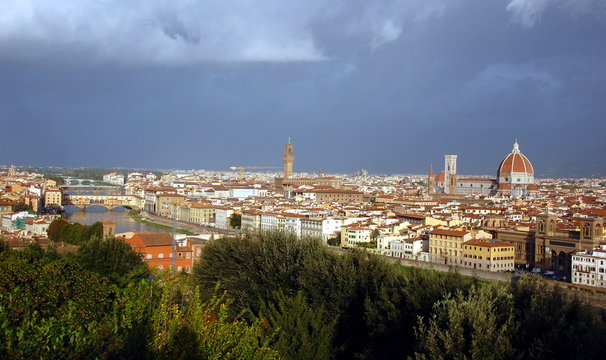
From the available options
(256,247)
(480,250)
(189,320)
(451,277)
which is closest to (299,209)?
(480,250)

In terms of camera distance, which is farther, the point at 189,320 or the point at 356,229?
the point at 356,229

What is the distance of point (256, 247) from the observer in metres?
12.3

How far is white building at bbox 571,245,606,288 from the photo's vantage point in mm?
18703

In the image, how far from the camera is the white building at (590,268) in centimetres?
1870

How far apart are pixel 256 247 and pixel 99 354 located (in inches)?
302

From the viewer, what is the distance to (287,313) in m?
8.35

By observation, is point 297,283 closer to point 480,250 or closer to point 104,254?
point 104,254

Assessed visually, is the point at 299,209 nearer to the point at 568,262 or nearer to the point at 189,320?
the point at 568,262

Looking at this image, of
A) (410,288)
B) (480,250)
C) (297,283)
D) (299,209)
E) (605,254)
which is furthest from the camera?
(299,209)

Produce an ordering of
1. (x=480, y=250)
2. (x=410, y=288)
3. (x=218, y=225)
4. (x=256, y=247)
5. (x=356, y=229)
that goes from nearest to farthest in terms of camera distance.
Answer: (x=410, y=288) < (x=256, y=247) < (x=480, y=250) < (x=356, y=229) < (x=218, y=225)

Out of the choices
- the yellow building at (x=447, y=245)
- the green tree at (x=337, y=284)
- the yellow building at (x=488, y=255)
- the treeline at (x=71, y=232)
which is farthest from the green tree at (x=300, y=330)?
the yellow building at (x=447, y=245)

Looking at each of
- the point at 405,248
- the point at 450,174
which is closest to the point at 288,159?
the point at 450,174

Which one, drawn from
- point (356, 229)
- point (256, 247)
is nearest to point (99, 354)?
point (256, 247)

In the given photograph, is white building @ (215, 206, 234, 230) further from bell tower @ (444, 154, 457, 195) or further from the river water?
bell tower @ (444, 154, 457, 195)
